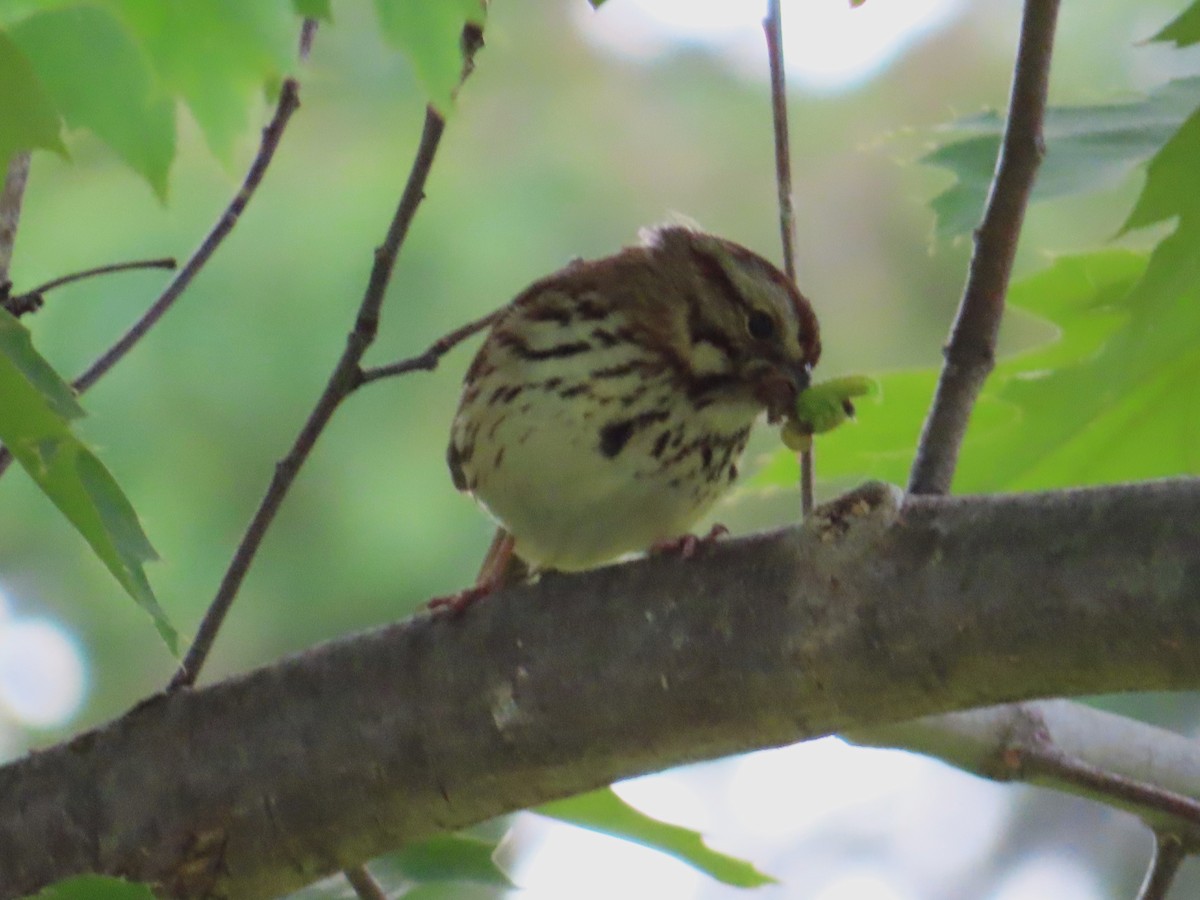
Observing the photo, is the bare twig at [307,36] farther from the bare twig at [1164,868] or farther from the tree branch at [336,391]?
the bare twig at [1164,868]

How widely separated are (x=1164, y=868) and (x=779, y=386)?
1.87ft

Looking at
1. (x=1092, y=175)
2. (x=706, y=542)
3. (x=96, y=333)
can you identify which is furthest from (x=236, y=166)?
(x=96, y=333)

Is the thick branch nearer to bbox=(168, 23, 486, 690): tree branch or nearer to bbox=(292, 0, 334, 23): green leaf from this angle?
bbox=(168, 23, 486, 690): tree branch

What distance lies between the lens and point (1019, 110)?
4.09 feet

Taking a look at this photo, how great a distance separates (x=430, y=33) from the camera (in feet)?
2.87

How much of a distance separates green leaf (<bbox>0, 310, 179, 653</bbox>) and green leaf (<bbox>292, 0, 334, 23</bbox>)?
0.23m

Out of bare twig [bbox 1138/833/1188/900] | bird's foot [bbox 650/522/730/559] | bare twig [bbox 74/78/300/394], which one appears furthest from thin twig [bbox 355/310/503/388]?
bare twig [bbox 1138/833/1188/900]

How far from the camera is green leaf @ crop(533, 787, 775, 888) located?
121 cm

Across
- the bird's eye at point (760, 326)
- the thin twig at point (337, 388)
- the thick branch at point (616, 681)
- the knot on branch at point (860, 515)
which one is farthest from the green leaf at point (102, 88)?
the bird's eye at point (760, 326)

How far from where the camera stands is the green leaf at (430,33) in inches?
34.1

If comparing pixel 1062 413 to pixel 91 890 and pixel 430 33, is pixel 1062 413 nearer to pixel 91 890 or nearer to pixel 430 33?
pixel 430 33

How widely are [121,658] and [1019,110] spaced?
2.64 m

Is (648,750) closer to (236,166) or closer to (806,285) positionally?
(236,166)

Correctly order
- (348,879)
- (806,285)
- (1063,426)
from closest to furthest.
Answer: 1. (348,879)
2. (1063,426)
3. (806,285)
